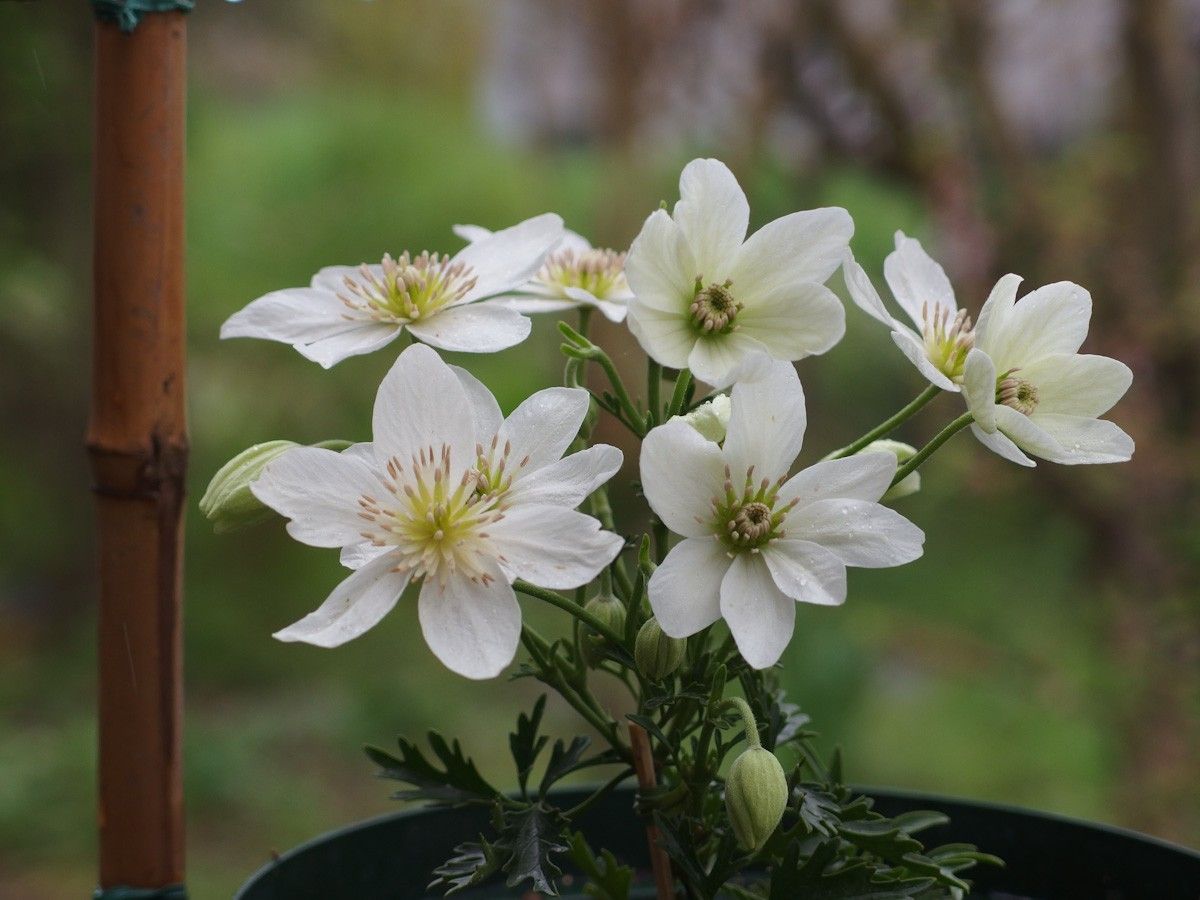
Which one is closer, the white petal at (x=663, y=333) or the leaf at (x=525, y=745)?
the white petal at (x=663, y=333)

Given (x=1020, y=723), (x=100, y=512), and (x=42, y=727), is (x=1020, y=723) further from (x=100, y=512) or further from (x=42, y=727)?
(x=100, y=512)

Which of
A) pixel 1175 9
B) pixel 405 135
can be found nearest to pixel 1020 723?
pixel 1175 9

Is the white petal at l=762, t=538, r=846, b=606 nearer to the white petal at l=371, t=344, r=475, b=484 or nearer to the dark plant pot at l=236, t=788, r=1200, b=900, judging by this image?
the white petal at l=371, t=344, r=475, b=484

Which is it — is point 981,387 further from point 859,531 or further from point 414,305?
point 414,305

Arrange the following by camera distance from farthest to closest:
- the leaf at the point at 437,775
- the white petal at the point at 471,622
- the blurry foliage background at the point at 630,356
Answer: the blurry foliage background at the point at 630,356 < the leaf at the point at 437,775 < the white petal at the point at 471,622

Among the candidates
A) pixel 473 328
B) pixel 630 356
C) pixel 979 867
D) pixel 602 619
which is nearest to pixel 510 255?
pixel 473 328

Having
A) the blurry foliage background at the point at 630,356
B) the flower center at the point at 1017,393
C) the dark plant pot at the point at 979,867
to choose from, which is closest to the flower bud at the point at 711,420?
the flower center at the point at 1017,393

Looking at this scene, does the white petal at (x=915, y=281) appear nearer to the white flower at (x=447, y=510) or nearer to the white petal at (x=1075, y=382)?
the white petal at (x=1075, y=382)
